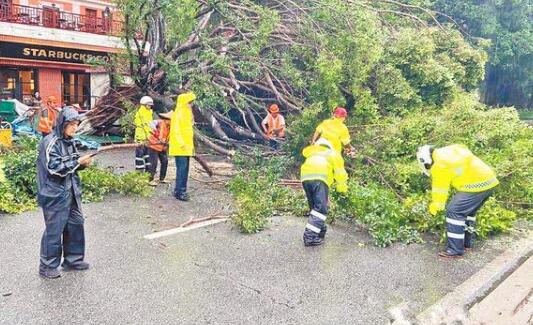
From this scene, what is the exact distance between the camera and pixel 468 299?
4.58m

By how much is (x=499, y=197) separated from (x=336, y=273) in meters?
3.57

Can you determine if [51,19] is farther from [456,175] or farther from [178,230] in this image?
[456,175]

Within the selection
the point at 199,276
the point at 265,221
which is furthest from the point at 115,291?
the point at 265,221

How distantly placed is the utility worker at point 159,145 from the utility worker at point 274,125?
8.63ft

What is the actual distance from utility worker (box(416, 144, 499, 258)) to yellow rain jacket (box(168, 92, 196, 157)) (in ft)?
13.1

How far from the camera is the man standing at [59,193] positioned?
462cm

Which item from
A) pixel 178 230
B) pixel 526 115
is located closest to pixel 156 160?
pixel 178 230

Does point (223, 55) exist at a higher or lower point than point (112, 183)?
higher

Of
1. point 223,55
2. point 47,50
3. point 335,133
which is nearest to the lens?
point 335,133

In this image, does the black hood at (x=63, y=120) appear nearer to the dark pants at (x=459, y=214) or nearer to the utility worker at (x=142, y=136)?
the dark pants at (x=459, y=214)

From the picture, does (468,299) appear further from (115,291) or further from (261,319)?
(115,291)

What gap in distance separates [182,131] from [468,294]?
5179mm

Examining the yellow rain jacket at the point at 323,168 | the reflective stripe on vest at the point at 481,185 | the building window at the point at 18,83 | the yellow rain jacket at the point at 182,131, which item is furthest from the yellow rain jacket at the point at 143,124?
the building window at the point at 18,83

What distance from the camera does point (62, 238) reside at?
498 cm
